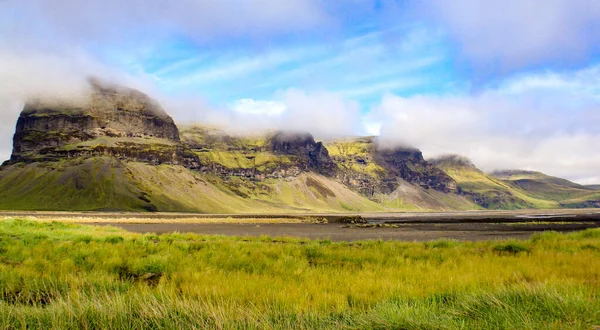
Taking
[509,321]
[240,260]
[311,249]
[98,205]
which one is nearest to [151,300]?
[509,321]

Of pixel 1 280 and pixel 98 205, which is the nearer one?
pixel 1 280

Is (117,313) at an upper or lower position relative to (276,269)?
upper

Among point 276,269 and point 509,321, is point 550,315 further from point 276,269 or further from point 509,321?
point 276,269

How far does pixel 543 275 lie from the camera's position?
10297mm

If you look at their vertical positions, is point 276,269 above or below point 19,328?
below

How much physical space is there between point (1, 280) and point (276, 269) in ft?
25.0

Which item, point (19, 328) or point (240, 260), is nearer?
point (19, 328)

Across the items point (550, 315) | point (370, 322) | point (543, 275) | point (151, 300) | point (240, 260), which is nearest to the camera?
point (370, 322)

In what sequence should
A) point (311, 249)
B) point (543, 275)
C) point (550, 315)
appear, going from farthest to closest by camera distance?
point (311, 249), point (543, 275), point (550, 315)

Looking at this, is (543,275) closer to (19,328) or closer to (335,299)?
(335,299)

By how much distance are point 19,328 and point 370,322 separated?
4743 mm

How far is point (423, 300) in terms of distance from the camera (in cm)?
721

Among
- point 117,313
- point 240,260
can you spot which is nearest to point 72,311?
point 117,313

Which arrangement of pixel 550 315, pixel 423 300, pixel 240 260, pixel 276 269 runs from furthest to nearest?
pixel 240 260, pixel 276 269, pixel 423 300, pixel 550 315
